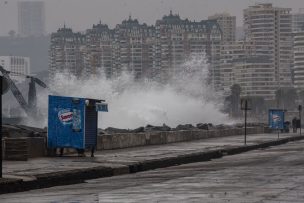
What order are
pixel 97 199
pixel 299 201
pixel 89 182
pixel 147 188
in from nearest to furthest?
pixel 299 201, pixel 97 199, pixel 147 188, pixel 89 182

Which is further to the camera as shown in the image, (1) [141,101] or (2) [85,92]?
(2) [85,92]

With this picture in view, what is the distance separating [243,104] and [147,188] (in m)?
28.2

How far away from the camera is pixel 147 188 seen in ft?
55.2

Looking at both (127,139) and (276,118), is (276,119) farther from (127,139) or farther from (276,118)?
(127,139)

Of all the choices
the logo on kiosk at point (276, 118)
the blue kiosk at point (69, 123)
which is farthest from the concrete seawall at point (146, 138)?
the logo on kiosk at point (276, 118)

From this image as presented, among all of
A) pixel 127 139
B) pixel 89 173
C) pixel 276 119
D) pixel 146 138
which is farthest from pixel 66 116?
pixel 276 119

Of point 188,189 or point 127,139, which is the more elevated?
point 127,139

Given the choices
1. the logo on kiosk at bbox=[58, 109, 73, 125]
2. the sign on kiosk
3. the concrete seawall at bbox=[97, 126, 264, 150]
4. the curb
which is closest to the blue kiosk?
the logo on kiosk at bbox=[58, 109, 73, 125]

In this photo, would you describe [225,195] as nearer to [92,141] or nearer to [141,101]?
[92,141]

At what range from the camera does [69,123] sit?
2711cm

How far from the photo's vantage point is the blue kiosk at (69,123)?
27.0 metres

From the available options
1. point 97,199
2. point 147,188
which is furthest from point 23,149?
point 97,199

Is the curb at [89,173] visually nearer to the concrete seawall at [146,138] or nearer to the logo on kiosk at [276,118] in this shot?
the concrete seawall at [146,138]

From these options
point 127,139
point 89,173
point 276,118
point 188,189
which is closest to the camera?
point 188,189
